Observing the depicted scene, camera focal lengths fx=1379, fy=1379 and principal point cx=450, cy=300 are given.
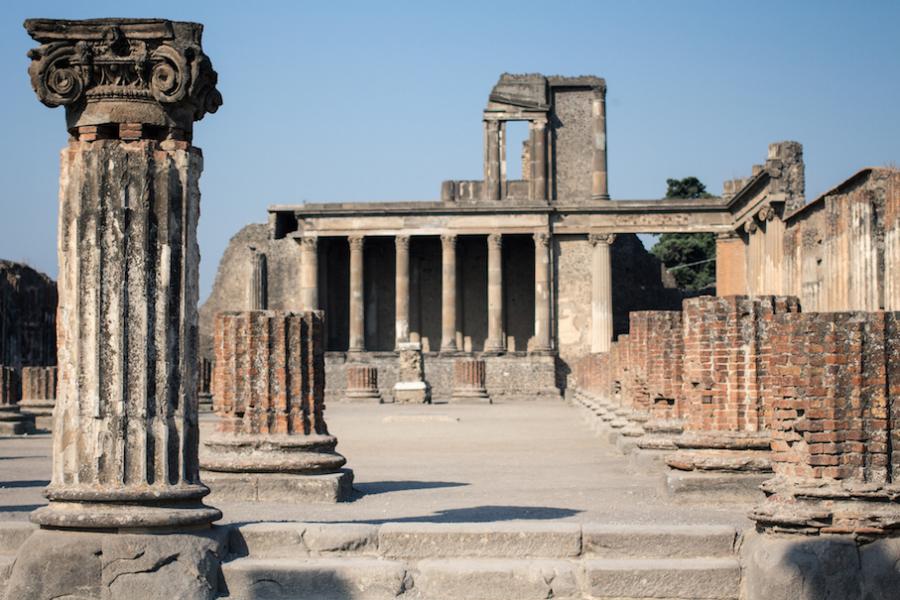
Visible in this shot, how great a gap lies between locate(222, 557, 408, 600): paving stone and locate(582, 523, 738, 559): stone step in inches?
40.2

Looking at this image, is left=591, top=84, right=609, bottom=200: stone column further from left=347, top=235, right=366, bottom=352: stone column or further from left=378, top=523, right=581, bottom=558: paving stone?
left=378, top=523, right=581, bottom=558: paving stone

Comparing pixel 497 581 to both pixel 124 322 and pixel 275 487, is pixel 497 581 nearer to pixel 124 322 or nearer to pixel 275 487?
pixel 124 322

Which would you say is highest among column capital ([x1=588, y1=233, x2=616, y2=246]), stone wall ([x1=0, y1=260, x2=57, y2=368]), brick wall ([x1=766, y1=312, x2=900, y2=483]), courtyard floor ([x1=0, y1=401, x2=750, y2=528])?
column capital ([x1=588, y1=233, x2=616, y2=246])

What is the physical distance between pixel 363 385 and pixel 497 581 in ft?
95.0

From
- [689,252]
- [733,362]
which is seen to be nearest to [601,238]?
[689,252]

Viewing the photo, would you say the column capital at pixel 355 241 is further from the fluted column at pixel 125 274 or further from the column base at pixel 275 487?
the fluted column at pixel 125 274

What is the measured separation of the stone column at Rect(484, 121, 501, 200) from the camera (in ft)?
153

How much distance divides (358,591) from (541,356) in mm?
36129

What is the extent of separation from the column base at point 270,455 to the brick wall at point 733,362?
283 centimetres

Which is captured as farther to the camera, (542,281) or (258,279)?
(258,279)

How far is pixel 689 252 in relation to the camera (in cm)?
6262

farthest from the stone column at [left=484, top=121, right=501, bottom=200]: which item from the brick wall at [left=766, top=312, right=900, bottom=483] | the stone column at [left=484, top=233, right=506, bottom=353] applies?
the brick wall at [left=766, top=312, right=900, bottom=483]

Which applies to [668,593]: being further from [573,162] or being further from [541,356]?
[573,162]

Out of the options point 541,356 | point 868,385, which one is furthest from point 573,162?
point 868,385
